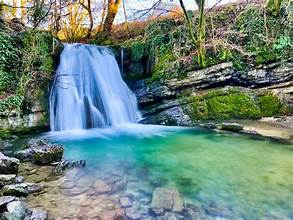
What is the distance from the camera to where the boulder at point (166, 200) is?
3.21 m

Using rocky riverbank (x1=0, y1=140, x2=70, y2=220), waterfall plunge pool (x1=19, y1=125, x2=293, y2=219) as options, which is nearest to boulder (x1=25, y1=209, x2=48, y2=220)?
rocky riverbank (x1=0, y1=140, x2=70, y2=220)

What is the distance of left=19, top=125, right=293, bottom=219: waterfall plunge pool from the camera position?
3230mm

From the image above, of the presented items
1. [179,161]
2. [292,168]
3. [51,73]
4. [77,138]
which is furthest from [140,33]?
[292,168]

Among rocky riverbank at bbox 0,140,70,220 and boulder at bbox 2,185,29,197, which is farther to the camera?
boulder at bbox 2,185,29,197

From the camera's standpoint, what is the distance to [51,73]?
8156 mm

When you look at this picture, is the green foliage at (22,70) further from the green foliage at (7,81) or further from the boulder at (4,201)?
the boulder at (4,201)

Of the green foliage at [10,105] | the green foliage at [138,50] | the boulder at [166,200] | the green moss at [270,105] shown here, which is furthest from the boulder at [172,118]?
the boulder at [166,200]

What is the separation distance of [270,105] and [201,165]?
4.06 meters

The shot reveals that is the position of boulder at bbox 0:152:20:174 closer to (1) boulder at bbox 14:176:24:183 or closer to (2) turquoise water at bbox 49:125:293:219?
(1) boulder at bbox 14:176:24:183

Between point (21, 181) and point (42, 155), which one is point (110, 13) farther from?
point (21, 181)

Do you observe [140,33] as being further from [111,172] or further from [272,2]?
[111,172]

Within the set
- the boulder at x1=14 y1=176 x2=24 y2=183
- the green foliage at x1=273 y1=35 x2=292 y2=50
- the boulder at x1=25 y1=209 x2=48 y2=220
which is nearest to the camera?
the boulder at x1=25 y1=209 x2=48 y2=220

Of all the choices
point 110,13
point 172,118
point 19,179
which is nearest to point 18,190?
point 19,179

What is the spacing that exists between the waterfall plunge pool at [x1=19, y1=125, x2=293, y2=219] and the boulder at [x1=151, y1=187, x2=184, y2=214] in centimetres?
7
